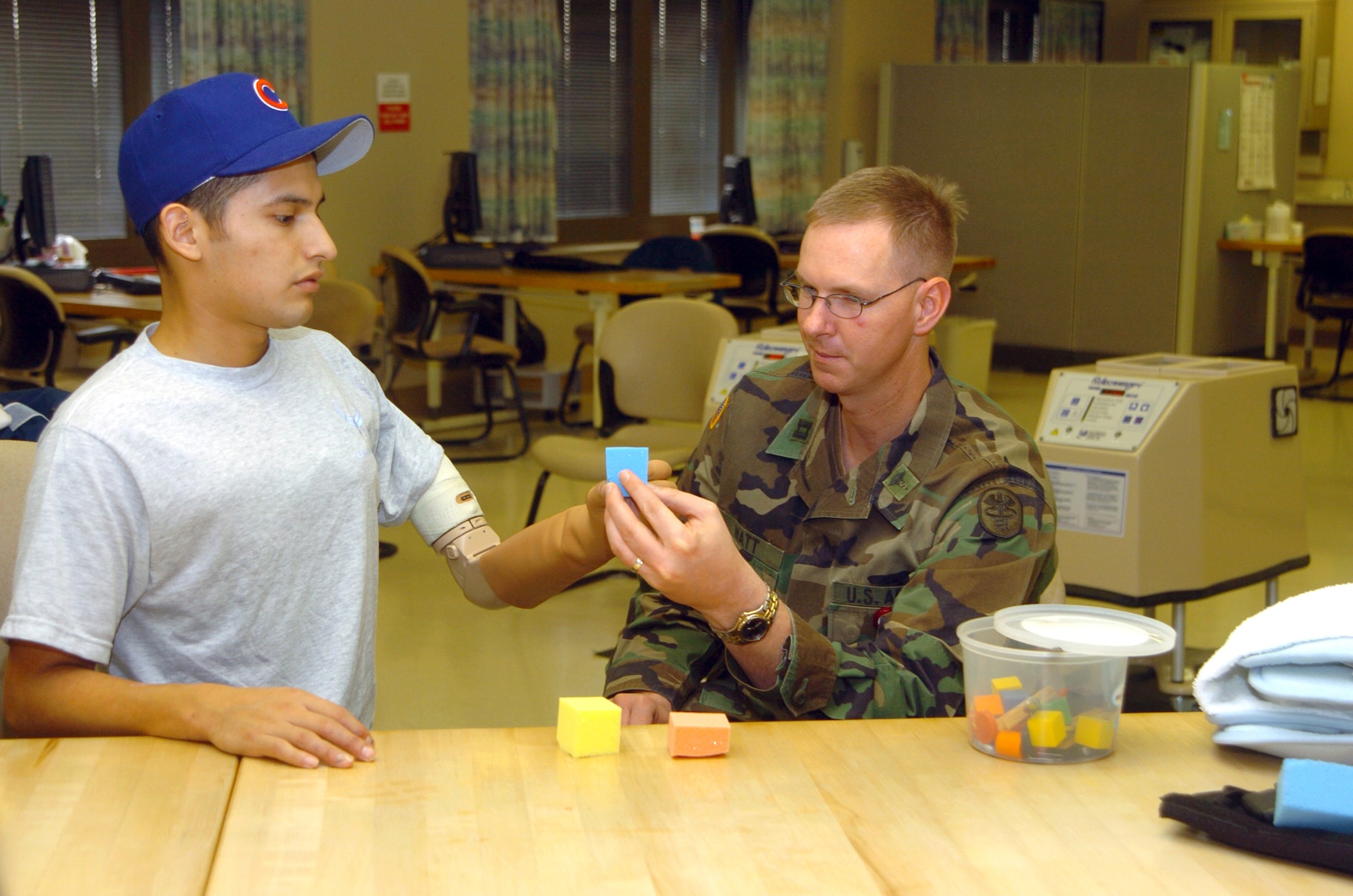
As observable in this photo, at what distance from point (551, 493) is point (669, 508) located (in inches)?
165

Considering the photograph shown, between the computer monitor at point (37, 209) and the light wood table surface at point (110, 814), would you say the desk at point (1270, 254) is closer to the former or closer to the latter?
the computer monitor at point (37, 209)

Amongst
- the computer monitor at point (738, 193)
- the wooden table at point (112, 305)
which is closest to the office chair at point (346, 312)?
the wooden table at point (112, 305)

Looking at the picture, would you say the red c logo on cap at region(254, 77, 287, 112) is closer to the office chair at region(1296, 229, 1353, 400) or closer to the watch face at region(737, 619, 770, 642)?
the watch face at region(737, 619, 770, 642)

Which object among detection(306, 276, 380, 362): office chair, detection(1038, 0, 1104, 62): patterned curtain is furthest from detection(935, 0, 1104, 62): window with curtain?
detection(306, 276, 380, 362): office chair

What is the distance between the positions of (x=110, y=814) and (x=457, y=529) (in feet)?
2.14

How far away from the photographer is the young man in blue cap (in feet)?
4.42

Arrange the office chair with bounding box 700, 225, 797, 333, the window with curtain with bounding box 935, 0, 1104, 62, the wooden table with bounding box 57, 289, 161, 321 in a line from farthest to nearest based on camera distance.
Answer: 1. the window with curtain with bounding box 935, 0, 1104, 62
2. the office chair with bounding box 700, 225, 797, 333
3. the wooden table with bounding box 57, 289, 161, 321

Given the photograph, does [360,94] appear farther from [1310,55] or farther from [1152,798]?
[1310,55]

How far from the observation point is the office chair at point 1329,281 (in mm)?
7676

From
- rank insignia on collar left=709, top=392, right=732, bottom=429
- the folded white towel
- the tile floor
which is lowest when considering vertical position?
the tile floor

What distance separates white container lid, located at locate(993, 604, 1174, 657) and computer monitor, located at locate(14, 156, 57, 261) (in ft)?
16.5

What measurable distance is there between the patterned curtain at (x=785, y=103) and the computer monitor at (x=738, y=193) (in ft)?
1.63

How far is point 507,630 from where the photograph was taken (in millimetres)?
3959

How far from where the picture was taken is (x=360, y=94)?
705 centimetres
